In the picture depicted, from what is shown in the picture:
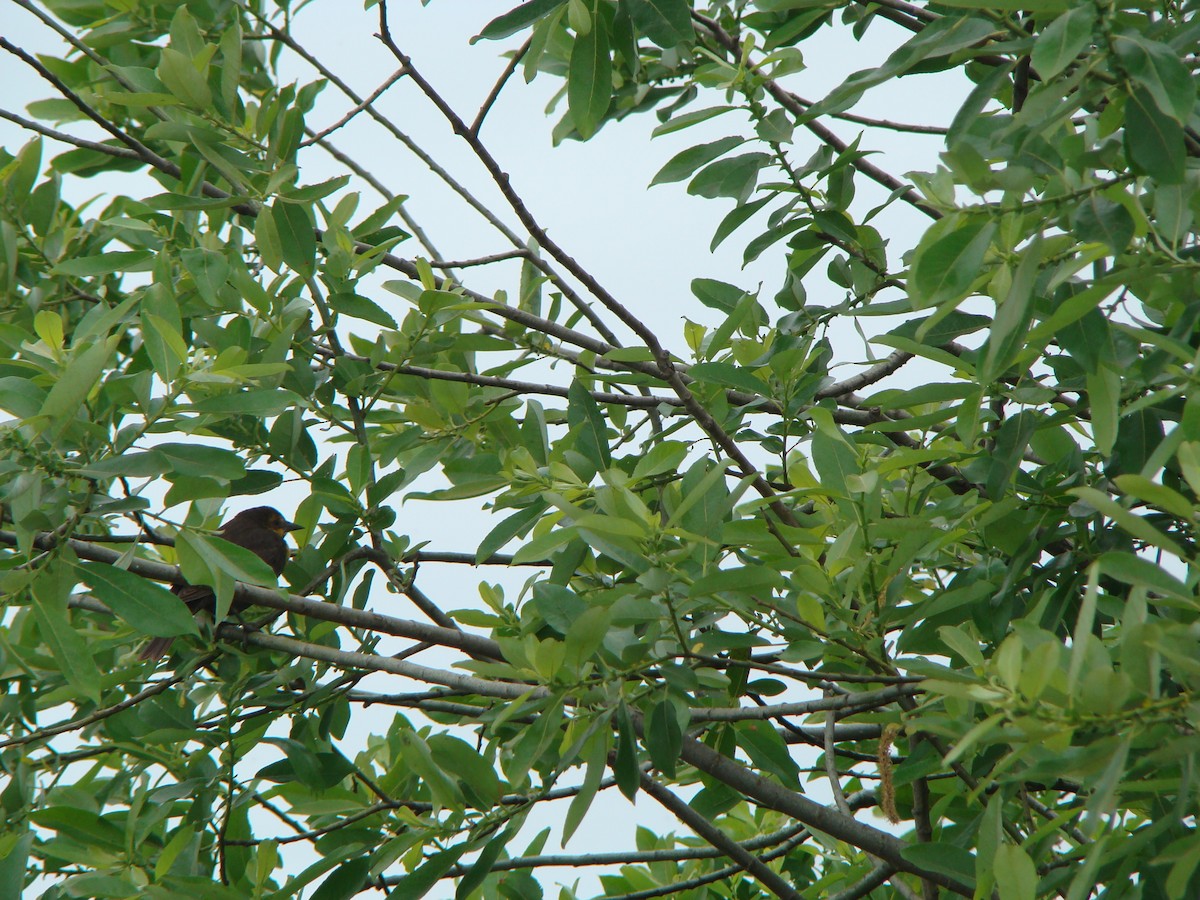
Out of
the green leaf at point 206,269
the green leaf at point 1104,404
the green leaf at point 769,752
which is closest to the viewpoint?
the green leaf at point 1104,404

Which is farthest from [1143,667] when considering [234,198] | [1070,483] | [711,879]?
[234,198]

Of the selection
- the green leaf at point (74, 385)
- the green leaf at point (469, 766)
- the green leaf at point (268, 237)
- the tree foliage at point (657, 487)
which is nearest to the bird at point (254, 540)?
the tree foliage at point (657, 487)

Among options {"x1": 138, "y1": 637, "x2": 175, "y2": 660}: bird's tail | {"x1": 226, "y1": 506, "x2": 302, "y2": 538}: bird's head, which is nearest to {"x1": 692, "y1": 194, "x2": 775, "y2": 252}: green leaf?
{"x1": 138, "y1": 637, "x2": 175, "y2": 660}: bird's tail

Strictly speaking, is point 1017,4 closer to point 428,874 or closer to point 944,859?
point 944,859

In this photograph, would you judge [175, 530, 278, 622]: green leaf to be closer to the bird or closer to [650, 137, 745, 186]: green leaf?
[650, 137, 745, 186]: green leaf

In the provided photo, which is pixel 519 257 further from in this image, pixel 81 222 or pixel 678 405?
pixel 81 222

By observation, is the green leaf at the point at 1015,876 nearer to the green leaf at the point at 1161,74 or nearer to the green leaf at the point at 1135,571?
the green leaf at the point at 1135,571

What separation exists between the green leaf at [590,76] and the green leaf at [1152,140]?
120cm

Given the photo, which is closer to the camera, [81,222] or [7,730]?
[7,730]

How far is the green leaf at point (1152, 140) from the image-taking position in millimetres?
1630

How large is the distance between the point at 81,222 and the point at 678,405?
2348mm

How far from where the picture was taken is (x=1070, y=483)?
7.28 feet

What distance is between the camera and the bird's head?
19.1ft

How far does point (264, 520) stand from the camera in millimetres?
5875
